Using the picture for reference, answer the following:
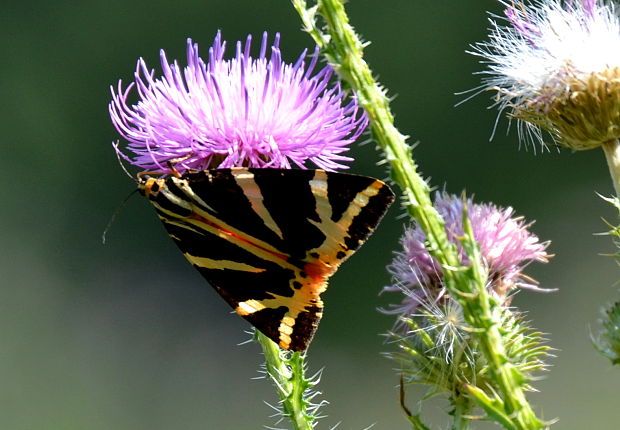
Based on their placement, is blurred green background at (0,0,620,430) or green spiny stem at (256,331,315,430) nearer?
green spiny stem at (256,331,315,430)

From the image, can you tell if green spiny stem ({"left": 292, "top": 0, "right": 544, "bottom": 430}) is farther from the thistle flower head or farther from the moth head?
the moth head

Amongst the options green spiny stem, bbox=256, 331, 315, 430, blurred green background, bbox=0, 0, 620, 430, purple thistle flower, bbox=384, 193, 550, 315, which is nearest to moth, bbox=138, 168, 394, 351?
green spiny stem, bbox=256, 331, 315, 430

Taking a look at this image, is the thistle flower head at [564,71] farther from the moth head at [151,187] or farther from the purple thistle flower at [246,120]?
the moth head at [151,187]

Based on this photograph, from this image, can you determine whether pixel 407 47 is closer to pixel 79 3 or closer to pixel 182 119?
pixel 79 3

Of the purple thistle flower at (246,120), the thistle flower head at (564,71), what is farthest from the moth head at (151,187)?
the thistle flower head at (564,71)

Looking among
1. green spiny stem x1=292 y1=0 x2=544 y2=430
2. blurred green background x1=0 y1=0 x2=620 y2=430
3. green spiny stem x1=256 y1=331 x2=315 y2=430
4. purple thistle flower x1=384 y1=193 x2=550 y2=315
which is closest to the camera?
green spiny stem x1=292 y1=0 x2=544 y2=430

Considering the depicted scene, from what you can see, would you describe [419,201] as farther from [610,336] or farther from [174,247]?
[174,247]
